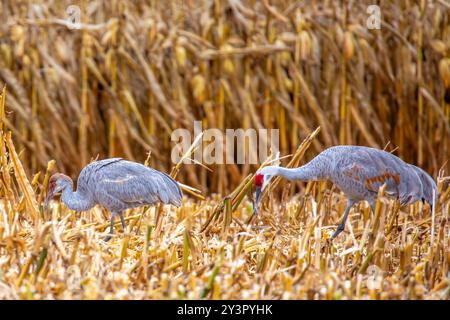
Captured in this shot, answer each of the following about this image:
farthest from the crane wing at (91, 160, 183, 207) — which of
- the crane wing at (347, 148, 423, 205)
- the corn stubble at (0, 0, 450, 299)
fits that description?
the corn stubble at (0, 0, 450, 299)

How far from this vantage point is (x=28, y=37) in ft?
21.6

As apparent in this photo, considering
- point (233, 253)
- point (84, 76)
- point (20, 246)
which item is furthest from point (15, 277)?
point (84, 76)

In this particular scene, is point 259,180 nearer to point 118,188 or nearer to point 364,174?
point 364,174

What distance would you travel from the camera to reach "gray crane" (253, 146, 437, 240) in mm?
3990

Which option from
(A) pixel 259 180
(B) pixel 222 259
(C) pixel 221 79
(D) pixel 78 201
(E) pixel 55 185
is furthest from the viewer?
(C) pixel 221 79

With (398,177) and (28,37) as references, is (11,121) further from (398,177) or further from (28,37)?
(398,177)

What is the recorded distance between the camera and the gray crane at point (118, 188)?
3.96 m

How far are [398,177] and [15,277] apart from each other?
1631 mm

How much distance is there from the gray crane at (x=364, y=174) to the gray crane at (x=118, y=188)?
41 cm

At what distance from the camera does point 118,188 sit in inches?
157

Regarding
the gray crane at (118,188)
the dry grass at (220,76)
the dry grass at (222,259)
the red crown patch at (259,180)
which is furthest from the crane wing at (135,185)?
the dry grass at (220,76)

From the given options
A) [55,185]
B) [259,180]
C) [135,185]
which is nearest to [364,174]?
[259,180]

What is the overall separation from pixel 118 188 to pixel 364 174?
3.28 feet

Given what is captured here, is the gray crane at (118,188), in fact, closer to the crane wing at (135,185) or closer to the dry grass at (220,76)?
the crane wing at (135,185)
